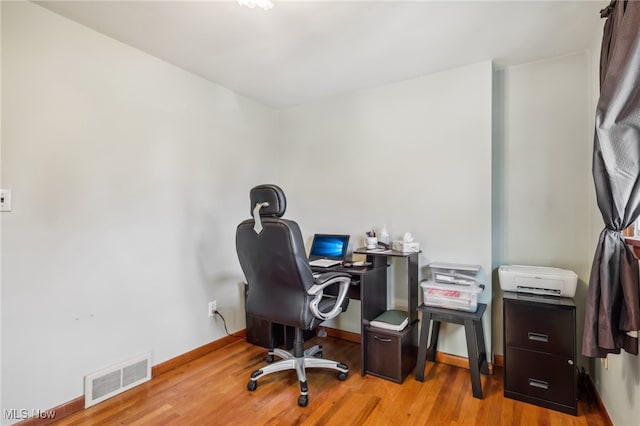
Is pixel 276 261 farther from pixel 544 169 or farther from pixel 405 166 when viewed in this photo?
pixel 544 169

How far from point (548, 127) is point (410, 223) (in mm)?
1268

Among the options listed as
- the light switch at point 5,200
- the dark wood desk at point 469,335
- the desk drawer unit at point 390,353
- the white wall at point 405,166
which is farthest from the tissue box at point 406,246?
the light switch at point 5,200

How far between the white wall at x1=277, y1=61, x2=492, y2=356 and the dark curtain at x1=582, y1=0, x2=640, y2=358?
38.7 inches

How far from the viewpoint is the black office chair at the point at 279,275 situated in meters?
1.96

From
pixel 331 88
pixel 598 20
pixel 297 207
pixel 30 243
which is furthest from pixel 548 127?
pixel 30 243

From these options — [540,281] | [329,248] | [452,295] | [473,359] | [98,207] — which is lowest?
[473,359]

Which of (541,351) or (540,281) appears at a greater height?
(540,281)

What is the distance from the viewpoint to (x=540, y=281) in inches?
83.6

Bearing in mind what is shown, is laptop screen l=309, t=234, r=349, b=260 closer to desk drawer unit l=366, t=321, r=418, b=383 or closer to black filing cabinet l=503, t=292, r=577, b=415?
desk drawer unit l=366, t=321, r=418, b=383

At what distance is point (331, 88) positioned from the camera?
3057 millimetres

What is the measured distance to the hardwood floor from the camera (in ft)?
6.12

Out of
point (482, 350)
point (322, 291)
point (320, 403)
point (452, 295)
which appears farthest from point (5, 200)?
point (482, 350)

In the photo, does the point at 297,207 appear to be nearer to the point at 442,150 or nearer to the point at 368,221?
the point at 368,221

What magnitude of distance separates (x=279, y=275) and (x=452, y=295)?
4.14ft
